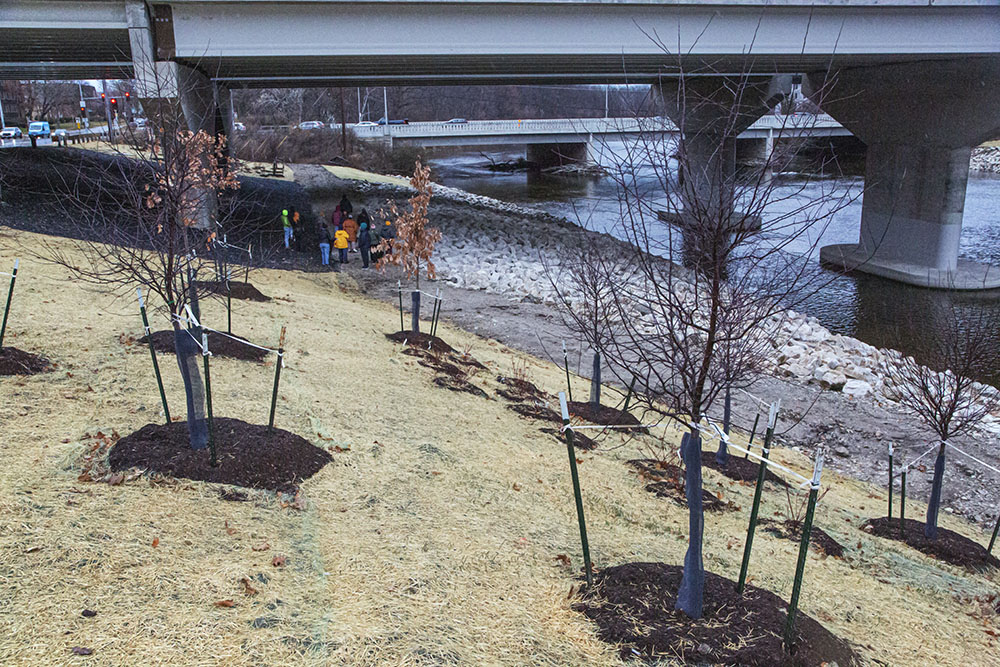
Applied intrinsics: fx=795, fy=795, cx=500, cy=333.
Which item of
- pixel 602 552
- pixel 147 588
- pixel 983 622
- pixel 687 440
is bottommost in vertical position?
pixel 983 622

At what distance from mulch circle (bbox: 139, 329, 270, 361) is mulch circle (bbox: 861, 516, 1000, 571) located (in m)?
7.67

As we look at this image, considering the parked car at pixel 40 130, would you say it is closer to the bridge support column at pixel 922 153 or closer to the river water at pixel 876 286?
the river water at pixel 876 286

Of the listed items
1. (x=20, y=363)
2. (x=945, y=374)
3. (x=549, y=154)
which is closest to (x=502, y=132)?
(x=549, y=154)

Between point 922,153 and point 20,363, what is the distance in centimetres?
3078

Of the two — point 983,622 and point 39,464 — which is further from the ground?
point 39,464

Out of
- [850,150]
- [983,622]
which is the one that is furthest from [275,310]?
[850,150]

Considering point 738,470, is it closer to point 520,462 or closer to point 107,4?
point 520,462

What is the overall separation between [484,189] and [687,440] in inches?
1961

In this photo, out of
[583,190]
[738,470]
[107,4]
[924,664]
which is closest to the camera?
[924,664]

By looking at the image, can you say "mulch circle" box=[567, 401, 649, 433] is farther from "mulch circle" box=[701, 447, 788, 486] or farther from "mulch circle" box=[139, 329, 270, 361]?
"mulch circle" box=[139, 329, 270, 361]

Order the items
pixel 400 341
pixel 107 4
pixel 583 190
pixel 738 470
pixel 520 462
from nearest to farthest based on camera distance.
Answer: pixel 520 462
pixel 738 470
pixel 400 341
pixel 107 4
pixel 583 190

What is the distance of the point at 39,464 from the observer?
21.4 ft

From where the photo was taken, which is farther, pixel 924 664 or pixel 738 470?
pixel 738 470

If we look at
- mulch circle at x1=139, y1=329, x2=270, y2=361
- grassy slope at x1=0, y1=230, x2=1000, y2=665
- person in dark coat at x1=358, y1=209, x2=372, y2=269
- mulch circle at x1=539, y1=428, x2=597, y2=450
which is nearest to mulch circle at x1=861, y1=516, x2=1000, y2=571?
grassy slope at x1=0, y1=230, x2=1000, y2=665
